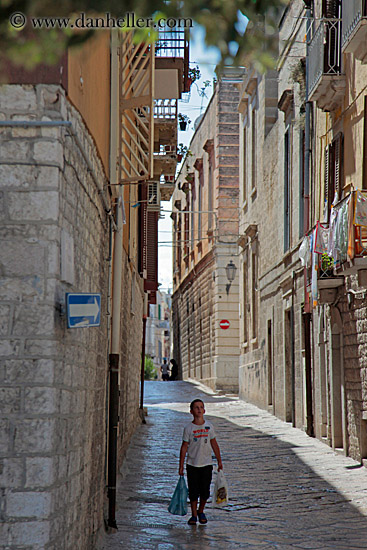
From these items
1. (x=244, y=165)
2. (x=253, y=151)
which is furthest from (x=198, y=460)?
(x=244, y=165)

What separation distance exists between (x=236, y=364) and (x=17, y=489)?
26.1 m

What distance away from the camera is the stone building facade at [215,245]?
31547 mm

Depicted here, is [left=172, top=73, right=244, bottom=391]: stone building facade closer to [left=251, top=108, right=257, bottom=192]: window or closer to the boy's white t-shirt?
[left=251, top=108, right=257, bottom=192]: window

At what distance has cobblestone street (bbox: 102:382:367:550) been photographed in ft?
28.0

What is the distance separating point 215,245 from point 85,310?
26.9 m

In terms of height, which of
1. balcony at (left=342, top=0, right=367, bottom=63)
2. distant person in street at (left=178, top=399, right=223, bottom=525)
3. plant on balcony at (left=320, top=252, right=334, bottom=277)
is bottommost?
distant person in street at (left=178, top=399, right=223, bottom=525)

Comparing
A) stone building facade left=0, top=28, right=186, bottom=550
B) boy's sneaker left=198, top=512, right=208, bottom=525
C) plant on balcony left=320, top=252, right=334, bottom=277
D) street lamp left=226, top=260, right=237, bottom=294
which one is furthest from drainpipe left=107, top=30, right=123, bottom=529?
street lamp left=226, top=260, right=237, bottom=294

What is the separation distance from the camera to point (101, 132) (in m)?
8.33

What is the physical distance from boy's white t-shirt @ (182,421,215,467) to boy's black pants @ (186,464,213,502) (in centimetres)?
6

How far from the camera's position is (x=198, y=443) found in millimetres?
9250

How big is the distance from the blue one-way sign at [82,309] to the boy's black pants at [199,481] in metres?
3.55

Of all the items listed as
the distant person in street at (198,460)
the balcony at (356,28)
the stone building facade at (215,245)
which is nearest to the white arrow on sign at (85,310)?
the distant person in street at (198,460)

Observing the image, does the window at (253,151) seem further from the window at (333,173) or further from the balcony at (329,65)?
the balcony at (329,65)

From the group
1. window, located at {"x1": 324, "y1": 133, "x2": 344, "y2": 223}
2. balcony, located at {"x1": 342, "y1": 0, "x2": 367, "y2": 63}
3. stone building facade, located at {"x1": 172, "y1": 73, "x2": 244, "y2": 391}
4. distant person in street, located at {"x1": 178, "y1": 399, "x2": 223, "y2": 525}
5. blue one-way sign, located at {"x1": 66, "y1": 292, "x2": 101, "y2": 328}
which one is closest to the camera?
blue one-way sign, located at {"x1": 66, "y1": 292, "x2": 101, "y2": 328}
